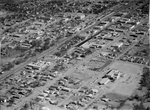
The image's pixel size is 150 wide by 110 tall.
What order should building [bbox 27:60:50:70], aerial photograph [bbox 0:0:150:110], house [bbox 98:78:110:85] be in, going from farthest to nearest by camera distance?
1. building [bbox 27:60:50:70]
2. house [bbox 98:78:110:85]
3. aerial photograph [bbox 0:0:150:110]

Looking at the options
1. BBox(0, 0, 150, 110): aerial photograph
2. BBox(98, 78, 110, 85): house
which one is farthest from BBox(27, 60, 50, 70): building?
BBox(98, 78, 110, 85): house

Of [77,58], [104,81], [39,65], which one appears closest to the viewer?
[104,81]

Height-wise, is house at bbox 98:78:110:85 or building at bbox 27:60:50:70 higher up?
building at bbox 27:60:50:70

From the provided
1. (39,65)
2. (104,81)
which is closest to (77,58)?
(39,65)

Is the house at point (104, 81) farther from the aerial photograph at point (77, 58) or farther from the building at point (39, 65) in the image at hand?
the building at point (39, 65)

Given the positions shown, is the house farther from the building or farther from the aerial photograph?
the building

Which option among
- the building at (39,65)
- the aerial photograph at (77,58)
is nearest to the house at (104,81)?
the aerial photograph at (77,58)

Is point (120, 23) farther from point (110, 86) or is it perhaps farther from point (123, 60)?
point (110, 86)

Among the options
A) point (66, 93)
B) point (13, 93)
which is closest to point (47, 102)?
point (66, 93)

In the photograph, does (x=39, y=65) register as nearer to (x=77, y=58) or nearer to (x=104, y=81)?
(x=77, y=58)
